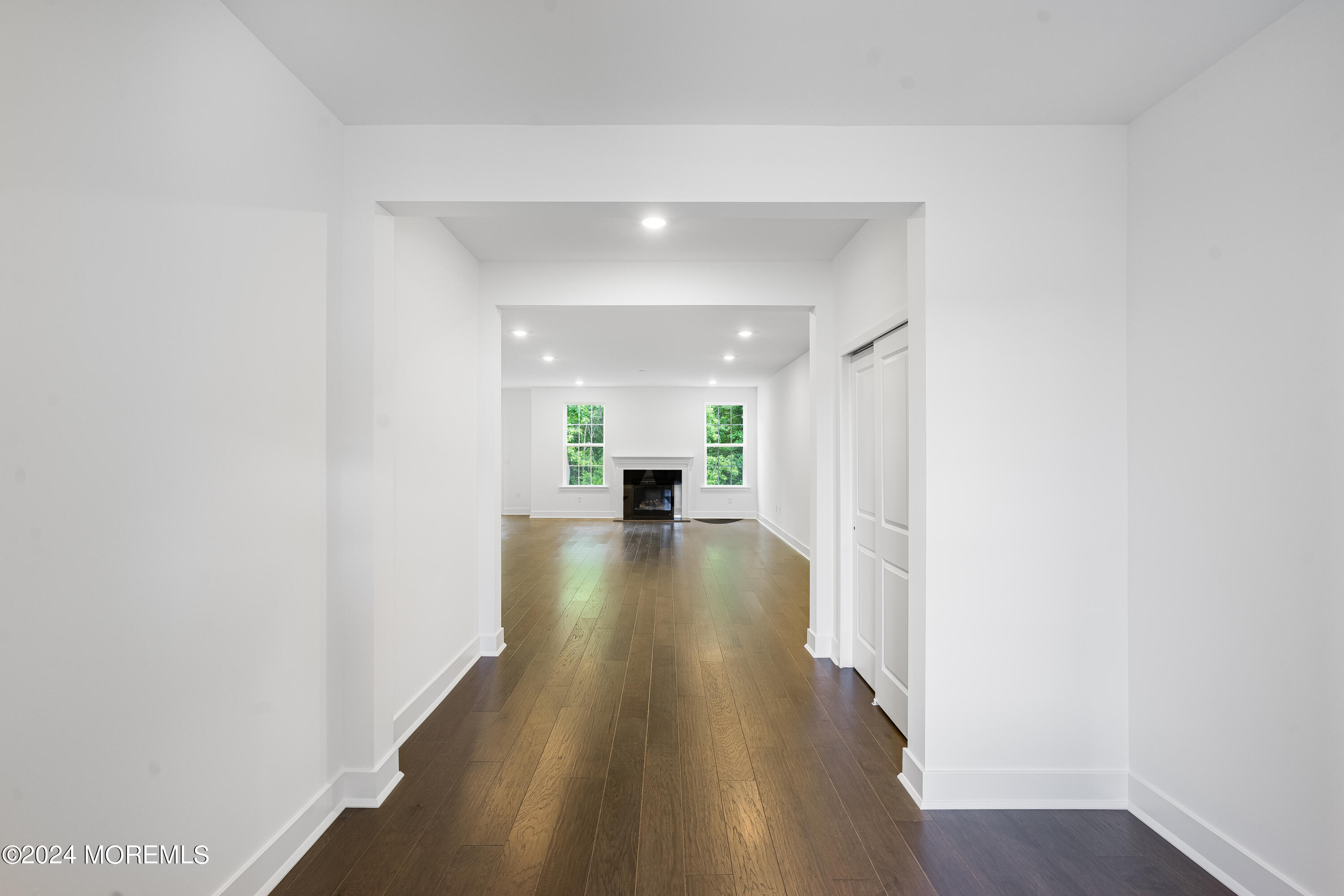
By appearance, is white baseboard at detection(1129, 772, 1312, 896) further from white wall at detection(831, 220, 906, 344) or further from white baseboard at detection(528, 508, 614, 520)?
white baseboard at detection(528, 508, 614, 520)

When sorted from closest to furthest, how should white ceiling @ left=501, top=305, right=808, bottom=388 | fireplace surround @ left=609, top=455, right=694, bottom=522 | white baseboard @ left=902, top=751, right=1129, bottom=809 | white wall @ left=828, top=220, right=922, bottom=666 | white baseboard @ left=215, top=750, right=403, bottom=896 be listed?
white baseboard @ left=215, top=750, right=403, bottom=896 → white baseboard @ left=902, top=751, right=1129, bottom=809 → white wall @ left=828, top=220, right=922, bottom=666 → white ceiling @ left=501, top=305, right=808, bottom=388 → fireplace surround @ left=609, top=455, right=694, bottom=522

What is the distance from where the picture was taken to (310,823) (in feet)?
7.02

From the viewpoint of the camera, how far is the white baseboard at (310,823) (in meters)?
1.83

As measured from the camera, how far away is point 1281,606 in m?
1.81

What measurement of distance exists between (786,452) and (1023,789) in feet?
22.7

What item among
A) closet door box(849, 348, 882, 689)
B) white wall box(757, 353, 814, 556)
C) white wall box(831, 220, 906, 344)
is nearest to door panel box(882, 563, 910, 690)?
closet door box(849, 348, 882, 689)

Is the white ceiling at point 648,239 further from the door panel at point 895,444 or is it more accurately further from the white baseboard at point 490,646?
the white baseboard at point 490,646

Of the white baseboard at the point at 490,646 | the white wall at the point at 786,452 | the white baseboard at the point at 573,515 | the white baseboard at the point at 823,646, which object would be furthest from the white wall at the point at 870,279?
the white baseboard at the point at 573,515

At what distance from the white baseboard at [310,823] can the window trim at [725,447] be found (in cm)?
980

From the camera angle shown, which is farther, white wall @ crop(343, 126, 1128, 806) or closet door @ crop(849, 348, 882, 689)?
closet door @ crop(849, 348, 882, 689)

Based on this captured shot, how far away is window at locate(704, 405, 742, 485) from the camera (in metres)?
12.2

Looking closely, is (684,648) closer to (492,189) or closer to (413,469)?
(413,469)

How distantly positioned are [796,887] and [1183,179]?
9.05 feet

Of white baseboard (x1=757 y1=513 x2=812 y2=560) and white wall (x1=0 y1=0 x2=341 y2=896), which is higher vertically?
white wall (x1=0 y1=0 x2=341 y2=896)
